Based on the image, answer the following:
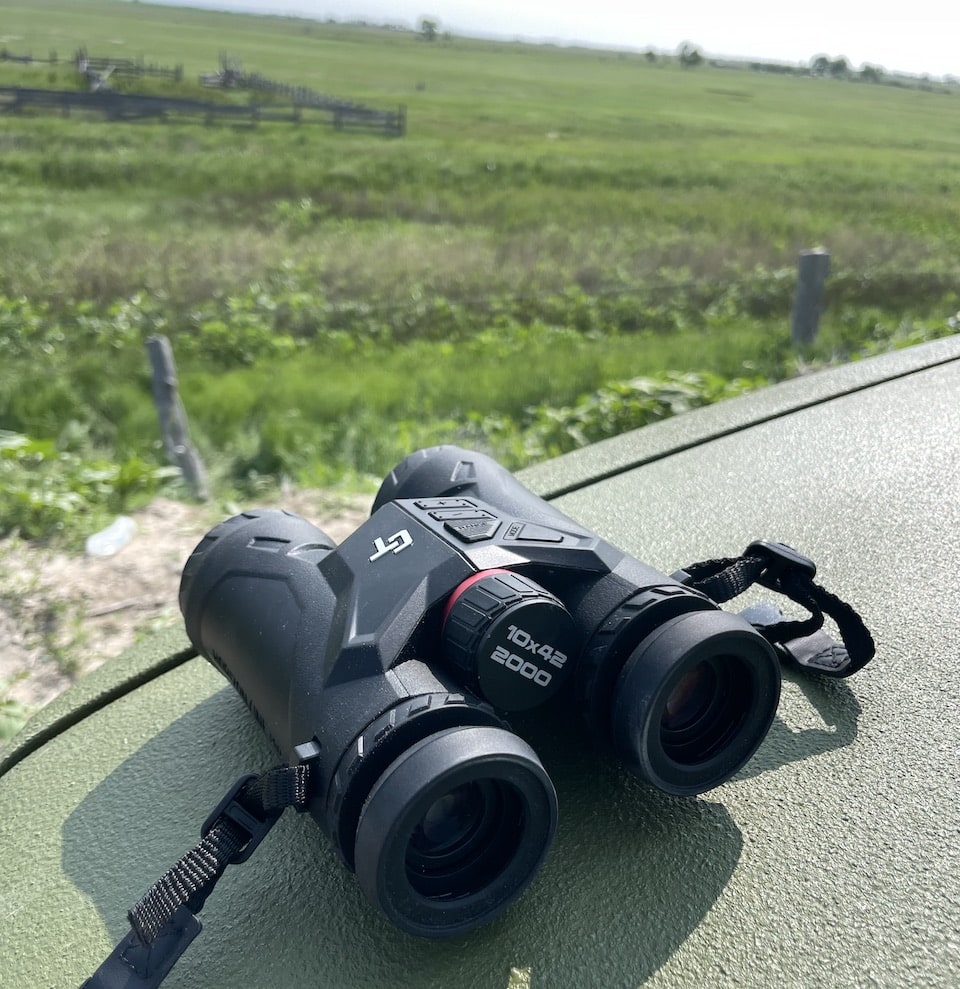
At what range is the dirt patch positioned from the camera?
2.40 metres

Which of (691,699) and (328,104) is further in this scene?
(328,104)

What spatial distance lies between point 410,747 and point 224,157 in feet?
48.3

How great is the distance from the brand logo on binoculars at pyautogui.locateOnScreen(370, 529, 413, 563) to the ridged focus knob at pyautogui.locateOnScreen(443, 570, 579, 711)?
105mm

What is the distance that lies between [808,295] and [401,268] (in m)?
4.61

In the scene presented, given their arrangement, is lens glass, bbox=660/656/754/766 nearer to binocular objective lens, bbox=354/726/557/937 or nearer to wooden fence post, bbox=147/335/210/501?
binocular objective lens, bbox=354/726/557/937

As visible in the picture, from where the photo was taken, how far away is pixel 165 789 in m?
1.24

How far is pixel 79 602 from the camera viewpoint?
2.66 meters

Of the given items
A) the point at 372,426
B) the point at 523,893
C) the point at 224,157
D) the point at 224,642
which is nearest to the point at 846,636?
the point at 523,893

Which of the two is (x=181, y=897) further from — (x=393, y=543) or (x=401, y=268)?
(x=401, y=268)

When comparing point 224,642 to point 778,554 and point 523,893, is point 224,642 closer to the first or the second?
point 523,893

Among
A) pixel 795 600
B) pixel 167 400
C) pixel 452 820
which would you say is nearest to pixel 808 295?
pixel 167 400

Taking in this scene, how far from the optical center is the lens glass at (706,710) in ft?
3.48

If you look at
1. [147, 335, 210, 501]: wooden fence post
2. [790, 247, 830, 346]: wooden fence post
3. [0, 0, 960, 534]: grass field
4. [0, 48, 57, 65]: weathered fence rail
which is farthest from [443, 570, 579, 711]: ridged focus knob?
[0, 48, 57, 65]: weathered fence rail

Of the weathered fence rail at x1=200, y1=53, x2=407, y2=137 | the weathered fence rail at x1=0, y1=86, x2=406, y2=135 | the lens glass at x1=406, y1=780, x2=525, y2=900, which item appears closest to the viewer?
the lens glass at x1=406, y1=780, x2=525, y2=900
